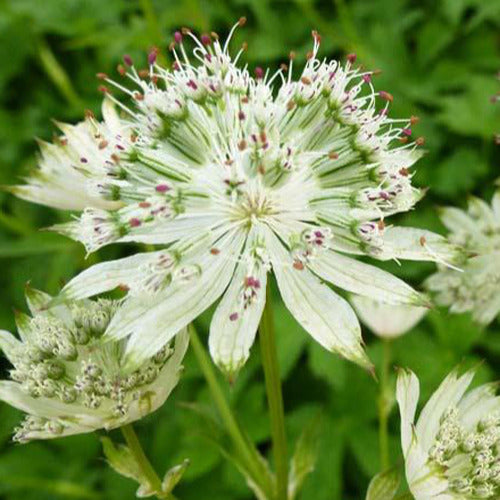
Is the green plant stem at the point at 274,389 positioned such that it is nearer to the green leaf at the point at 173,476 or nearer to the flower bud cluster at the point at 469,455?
the green leaf at the point at 173,476

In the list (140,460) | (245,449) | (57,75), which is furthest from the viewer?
(57,75)

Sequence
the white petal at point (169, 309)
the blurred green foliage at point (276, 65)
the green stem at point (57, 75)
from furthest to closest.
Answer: the green stem at point (57, 75) < the blurred green foliage at point (276, 65) < the white petal at point (169, 309)

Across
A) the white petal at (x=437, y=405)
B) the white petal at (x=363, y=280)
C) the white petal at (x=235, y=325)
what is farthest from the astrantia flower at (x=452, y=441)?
the white petal at (x=235, y=325)

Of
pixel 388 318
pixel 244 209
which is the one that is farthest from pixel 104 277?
pixel 388 318

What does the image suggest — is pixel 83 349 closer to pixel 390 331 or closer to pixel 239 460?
pixel 239 460

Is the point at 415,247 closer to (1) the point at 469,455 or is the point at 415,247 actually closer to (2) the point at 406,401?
(2) the point at 406,401
